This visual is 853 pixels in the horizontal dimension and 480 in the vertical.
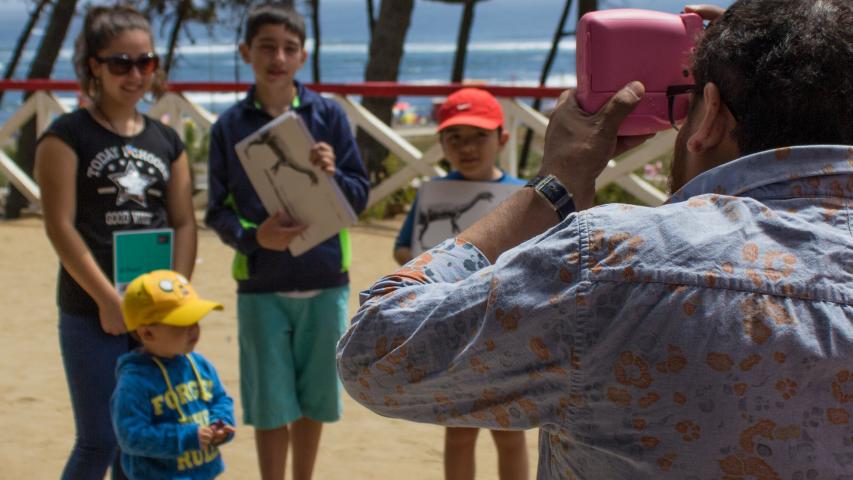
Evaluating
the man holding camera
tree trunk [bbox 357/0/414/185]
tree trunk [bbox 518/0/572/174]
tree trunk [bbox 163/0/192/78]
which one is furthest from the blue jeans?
tree trunk [bbox 163/0/192/78]

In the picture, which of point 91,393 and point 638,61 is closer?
point 638,61

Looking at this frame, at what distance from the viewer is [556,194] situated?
5.26 ft

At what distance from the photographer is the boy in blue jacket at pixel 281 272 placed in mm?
3992

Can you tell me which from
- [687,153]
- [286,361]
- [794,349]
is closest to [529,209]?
[687,153]

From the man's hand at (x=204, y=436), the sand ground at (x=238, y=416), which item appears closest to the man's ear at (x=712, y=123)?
the man's hand at (x=204, y=436)

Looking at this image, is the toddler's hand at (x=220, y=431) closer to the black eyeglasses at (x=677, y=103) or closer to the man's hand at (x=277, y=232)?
the man's hand at (x=277, y=232)

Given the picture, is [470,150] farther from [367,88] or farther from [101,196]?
[367,88]

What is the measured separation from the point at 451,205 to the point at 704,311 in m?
2.78

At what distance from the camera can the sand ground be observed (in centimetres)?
472

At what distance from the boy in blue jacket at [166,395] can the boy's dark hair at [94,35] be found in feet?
2.40

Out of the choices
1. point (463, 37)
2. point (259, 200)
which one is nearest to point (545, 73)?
point (463, 37)

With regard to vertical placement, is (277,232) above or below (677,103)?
below

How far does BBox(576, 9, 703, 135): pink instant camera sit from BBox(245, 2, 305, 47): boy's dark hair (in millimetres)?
2657

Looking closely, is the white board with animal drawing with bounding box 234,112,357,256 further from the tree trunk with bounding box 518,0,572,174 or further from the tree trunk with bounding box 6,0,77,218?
the tree trunk with bounding box 6,0,77,218
